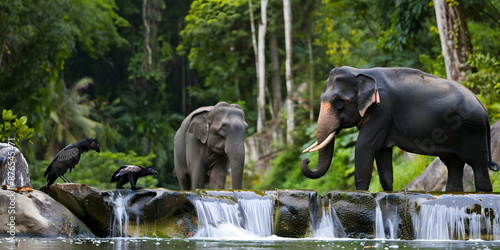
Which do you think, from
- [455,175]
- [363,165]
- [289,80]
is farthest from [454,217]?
[289,80]

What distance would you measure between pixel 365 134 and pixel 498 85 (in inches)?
286

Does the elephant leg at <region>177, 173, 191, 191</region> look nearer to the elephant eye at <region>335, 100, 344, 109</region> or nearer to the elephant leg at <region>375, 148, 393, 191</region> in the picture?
the elephant eye at <region>335, 100, 344, 109</region>

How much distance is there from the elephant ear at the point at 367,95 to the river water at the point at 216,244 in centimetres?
212

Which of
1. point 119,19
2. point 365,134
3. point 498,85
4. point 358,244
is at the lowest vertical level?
point 358,244

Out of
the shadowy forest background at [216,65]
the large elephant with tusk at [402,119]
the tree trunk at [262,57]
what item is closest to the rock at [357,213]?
the large elephant with tusk at [402,119]

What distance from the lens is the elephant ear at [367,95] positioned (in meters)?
9.48

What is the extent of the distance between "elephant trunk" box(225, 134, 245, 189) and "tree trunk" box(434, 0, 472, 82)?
7266 mm

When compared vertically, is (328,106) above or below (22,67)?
below

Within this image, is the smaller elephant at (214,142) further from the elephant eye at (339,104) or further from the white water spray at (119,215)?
the white water spray at (119,215)

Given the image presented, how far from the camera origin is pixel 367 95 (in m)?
9.52

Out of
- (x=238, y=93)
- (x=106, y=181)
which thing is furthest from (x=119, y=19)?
(x=106, y=181)

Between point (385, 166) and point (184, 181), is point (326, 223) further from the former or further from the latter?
point (184, 181)

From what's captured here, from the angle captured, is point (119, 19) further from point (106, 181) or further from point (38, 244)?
point (38, 244)

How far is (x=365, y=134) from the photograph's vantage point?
9.48 meters
